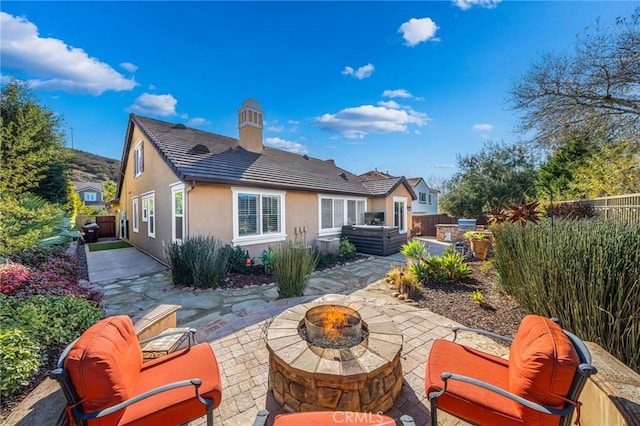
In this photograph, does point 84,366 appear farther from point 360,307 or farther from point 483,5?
point 483,5

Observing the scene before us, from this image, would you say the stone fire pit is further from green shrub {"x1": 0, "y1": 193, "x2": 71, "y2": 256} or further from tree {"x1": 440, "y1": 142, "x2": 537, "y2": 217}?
tree {"x1": 440, "y1": 142, "x2": 537, "y2": 217}

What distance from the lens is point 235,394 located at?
2482 mm

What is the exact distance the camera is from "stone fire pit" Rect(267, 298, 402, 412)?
2.05m

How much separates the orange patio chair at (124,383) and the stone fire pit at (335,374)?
0.58 meters

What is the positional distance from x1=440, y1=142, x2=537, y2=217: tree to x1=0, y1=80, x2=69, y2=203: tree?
75.3 ft

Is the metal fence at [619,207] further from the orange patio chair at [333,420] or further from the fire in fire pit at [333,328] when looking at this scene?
the orange patio chair at [333,420]

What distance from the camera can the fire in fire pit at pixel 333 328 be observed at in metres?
2.56

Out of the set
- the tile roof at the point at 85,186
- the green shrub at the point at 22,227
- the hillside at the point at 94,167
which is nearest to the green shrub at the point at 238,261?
the green shrub at the point at 22,227

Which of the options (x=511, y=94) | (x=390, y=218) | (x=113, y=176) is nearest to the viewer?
(x=511, y=94)

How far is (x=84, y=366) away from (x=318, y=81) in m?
12.1

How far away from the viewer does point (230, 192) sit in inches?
319

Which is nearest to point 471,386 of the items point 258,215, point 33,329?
point 33,329

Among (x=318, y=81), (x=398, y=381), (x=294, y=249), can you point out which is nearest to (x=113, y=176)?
(x=318, y=81)

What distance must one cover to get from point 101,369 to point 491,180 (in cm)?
2300
